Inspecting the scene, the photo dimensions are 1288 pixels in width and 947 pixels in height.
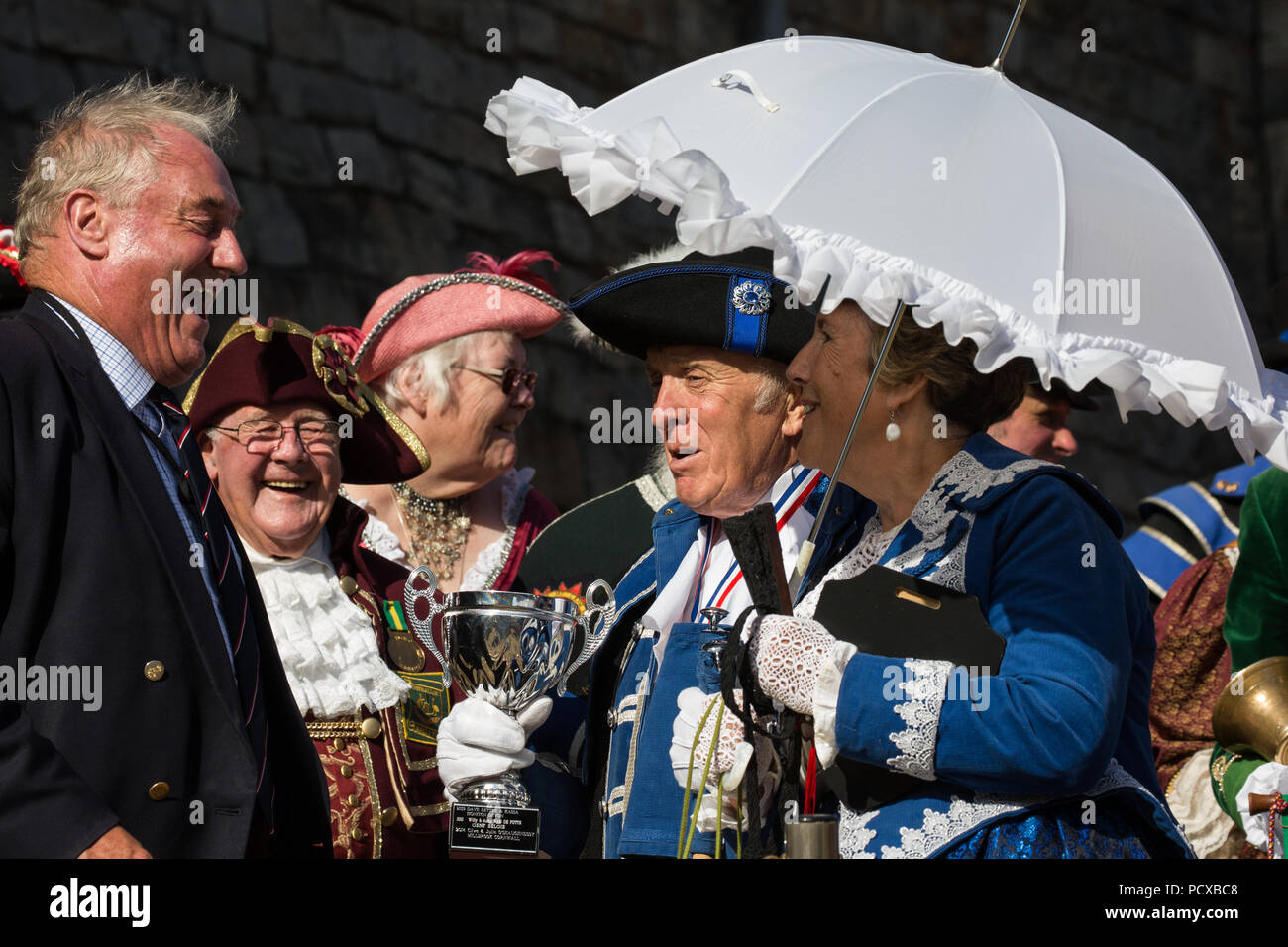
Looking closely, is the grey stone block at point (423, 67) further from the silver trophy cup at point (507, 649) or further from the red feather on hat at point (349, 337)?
the silver trophy cup at point (507, 649)

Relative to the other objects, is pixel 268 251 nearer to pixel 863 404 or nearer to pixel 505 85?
A: pixel 505 85

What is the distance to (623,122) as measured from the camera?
2801 mm

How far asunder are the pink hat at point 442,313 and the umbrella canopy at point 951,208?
2166 millimetres

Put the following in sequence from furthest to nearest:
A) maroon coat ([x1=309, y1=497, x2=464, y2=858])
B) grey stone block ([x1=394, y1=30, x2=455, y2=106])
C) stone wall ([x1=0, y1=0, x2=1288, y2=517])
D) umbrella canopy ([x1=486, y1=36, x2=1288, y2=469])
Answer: grey stone block ([x1=394, y1=30, x2=455, y2=106]) → stone wall ([x1=0, y1=0, x2=1288, y2=517]) → maroon coat ([x1=309, y1=497, x2=464, y2=858]) → umbrella canopy ([x1=486, y1=36, x2=1288, y2=469])

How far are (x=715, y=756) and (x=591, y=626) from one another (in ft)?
2.04

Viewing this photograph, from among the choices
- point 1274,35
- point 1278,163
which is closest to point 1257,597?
point 1278,163

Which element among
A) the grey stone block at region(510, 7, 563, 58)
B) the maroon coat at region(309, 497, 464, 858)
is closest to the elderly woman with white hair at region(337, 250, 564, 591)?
the maroon coat at region(309, 497, 464, 858)

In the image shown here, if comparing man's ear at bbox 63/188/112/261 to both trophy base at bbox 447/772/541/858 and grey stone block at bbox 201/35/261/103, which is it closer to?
trophy base at bbox 447/772/541/858

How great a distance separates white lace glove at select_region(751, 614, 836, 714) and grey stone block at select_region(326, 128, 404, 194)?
4.96 metres

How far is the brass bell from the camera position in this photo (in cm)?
347

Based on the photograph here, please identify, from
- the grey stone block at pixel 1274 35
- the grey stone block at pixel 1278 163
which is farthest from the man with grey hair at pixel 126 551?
the grey stone block at pixel 1274 35

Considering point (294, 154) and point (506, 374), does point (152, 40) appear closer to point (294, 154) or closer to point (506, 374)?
point (294, 154)

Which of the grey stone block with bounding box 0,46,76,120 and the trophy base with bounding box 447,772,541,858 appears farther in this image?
the grey stone block with bounding box 0,46,76,120
